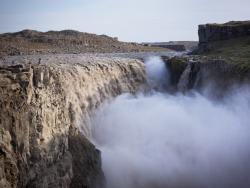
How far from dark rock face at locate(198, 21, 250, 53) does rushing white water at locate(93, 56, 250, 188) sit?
2449cm

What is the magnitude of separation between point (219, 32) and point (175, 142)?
33.9 m

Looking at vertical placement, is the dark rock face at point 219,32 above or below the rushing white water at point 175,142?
above

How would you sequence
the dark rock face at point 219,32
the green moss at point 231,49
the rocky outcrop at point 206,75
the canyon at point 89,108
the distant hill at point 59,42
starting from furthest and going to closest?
1. the distant hill at point 59,42
2. the dark rock face at point 219,32
3. the green moss at point 231,49
4. the rocky outcrop at point 206,75
5. the canyon at point 89,108

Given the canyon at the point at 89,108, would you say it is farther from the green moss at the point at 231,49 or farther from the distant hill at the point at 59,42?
the distant hill at the point at 59,42

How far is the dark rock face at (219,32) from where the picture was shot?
54000mm

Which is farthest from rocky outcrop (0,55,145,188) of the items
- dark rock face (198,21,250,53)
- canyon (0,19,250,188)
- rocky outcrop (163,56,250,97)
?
dark rock face (198,21,250,53)

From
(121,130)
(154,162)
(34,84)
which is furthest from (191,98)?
(34,84)

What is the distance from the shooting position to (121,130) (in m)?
27.7

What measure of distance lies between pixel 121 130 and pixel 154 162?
4.18m

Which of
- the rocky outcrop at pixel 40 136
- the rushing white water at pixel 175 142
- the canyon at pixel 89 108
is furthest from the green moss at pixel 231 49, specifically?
the rocky outcrop at pixel 40 136

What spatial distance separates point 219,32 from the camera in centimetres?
5684

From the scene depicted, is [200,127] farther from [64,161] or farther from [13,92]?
[13,92]

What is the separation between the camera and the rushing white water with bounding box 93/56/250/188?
23094 mm

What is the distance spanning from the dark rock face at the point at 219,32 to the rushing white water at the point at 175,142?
2449 centimetres
